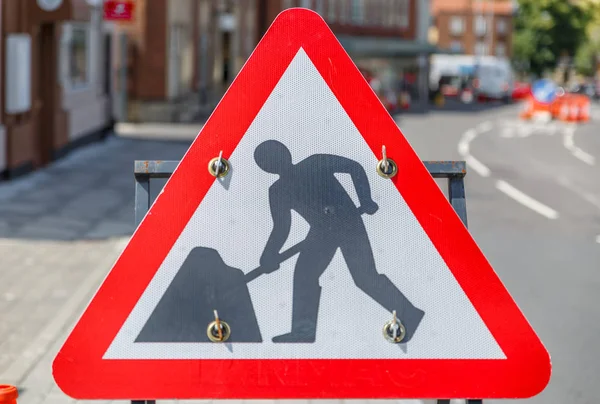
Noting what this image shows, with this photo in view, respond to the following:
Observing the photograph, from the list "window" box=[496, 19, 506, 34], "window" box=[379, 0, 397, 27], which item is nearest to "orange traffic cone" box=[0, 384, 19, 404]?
"window" box=[379, 0, 397, 27]

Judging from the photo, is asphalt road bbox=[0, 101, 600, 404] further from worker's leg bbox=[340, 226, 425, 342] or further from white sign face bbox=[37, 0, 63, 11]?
worker's leg bbox=[340, 226, 425, 342]

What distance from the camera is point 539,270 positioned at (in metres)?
11.1

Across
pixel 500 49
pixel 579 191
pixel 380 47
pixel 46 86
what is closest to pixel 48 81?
pixel 46 86

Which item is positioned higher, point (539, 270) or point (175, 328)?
point (175, 328)

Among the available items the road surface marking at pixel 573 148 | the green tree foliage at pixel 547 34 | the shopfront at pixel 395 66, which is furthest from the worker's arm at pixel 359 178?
the green tree foliage at pixel 547 34

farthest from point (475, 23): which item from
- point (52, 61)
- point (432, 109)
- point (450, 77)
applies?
point (52, 61)

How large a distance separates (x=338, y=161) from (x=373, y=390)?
0.52m

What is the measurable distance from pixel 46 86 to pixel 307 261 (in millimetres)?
19016

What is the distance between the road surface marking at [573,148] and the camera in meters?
26.4

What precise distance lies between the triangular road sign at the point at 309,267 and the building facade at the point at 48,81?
15098 mm

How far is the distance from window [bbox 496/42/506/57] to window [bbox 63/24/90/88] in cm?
11466

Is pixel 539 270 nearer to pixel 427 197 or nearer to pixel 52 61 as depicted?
pixel 427 197

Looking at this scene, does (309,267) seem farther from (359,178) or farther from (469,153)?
(469,153)

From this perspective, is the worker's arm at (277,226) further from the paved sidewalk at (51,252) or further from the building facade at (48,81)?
the building facade at (48,81)
